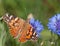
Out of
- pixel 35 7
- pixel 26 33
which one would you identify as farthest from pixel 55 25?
pixel 35 7

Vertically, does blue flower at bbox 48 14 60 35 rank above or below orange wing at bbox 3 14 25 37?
above

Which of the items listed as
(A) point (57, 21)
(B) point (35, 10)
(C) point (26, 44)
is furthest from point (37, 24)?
(B) point (35, 10)

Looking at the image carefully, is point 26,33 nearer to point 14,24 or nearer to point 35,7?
point 14,24

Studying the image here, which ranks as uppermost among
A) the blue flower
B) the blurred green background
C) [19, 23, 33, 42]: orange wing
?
the blurred green background

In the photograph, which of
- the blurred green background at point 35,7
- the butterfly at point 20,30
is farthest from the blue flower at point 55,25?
the blurred green background at point 35,7

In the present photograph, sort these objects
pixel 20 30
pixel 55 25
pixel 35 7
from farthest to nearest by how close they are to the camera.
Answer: pixel 35 7, pixel 55 25, pixel 20 30

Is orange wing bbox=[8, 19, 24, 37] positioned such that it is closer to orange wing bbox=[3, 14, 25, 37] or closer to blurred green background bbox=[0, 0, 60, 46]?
orange wing bbox=[3, 14, 25, 37]

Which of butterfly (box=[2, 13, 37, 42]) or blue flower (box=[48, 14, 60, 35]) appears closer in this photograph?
butterfly (box=[2, 13, 37, 42])

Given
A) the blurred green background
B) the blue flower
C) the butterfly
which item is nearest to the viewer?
the butterfly

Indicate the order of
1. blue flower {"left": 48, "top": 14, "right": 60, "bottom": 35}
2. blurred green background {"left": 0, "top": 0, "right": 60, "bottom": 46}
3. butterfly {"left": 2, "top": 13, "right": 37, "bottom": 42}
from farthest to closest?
blurred green background {"left": 0, "top": 0, "right": 60, "bottom": 46}, blue flower {"left": 48, "top": 14, "right": 60, "bottom": 35}, butterfly {"left": 2, "top": 13, "right": 37, "bottom": 42}

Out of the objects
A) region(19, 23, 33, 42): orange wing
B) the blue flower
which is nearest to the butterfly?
region(19, 23, 33, 42): orange wing

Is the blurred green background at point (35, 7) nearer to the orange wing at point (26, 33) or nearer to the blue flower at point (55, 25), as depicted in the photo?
the blue flower at point (55, 25)
